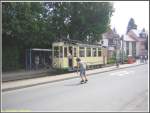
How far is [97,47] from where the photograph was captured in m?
36.8

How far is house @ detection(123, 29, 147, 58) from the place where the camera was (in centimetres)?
10370

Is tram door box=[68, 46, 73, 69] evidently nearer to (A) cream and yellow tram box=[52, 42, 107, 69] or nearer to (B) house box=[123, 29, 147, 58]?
(A) cream and yellow tram box=[52, 42, 107, 69]

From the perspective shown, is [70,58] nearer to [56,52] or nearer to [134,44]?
[56,52]

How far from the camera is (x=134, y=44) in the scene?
4294 inches

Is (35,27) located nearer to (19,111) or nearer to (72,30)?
(72,30)

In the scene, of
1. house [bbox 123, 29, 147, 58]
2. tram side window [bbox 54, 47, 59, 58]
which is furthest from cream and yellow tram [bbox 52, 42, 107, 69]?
house [bbox 123, 29, 147, 58]

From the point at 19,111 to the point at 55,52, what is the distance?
20.0 metres

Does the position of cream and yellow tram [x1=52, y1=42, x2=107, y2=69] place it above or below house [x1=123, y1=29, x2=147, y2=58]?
below

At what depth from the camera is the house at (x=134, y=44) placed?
4083 inches

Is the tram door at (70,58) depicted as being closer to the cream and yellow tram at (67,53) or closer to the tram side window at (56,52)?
the cream and yellow tram at (67,53)

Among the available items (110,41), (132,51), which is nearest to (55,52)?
(110,41)

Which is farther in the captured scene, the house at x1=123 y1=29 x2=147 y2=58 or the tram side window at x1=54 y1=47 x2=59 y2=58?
the house at x1=123 y1=29 x2=147 y2=58

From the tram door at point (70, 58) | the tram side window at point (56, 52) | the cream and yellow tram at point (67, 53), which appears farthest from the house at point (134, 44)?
the tram side window at point (56, 52)

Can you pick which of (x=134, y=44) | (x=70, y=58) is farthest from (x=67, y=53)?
(x=134, y=44)
